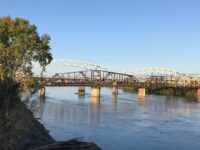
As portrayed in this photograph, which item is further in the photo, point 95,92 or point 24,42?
point 95,92

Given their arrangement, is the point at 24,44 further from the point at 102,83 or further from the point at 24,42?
the point at 102,83

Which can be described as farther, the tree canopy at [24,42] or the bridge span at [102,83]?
A: the bridge span at [102,83]

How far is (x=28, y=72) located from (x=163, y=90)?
138202mm

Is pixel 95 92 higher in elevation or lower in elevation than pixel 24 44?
lower

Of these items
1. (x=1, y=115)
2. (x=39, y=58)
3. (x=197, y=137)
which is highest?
(x=39, y=58)

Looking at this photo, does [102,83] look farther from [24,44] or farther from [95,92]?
[24,44]

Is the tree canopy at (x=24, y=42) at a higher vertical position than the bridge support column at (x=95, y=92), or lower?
higher

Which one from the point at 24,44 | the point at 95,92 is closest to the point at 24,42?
the point at 24,44

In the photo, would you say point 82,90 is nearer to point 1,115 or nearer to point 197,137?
point 197,137

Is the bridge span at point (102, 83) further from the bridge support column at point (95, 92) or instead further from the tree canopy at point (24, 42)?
the tree canopy at point (24, 42)

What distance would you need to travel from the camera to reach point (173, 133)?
5394cm

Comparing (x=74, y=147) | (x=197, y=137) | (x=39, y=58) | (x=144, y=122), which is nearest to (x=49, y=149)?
Answer: (x=74, y=147)

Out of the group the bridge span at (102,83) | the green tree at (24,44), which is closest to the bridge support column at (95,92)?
the bridge span at (102,83)

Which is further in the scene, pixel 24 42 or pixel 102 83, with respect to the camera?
pixel 102 83
